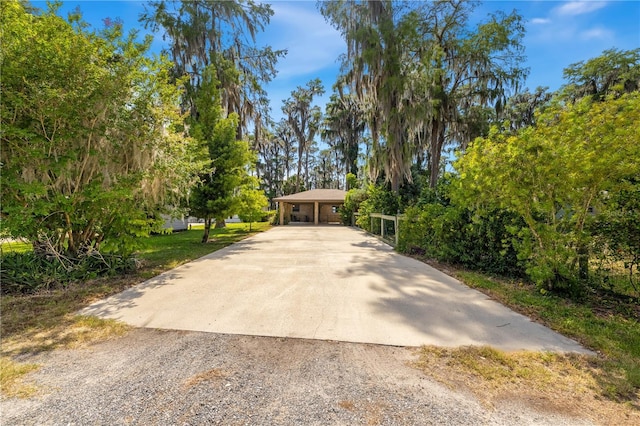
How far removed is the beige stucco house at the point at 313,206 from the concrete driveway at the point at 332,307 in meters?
16.6

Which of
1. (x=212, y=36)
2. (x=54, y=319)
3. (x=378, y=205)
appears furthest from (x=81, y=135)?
(x=212, y=36)

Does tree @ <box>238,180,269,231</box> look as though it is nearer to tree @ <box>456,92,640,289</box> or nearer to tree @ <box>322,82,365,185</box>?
tree @ <box>456,92,640,289</box>

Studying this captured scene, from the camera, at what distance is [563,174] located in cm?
391

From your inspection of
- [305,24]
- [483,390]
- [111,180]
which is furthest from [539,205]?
[305,24]

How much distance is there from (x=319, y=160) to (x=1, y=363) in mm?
43535

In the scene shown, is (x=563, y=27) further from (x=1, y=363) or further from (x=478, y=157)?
(x=1, y=363)

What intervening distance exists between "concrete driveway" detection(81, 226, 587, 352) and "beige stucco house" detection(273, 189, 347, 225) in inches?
652

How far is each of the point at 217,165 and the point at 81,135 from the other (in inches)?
214

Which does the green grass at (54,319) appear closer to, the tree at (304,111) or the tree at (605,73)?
the tree at (605,73)

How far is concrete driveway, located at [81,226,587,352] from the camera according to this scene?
3084mm

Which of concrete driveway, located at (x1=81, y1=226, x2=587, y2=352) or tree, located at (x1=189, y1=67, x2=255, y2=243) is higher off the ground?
tree, located at (x1=189, y1=67, x2=255, y2=243)

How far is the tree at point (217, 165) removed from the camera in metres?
9.97

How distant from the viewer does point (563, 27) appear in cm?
669

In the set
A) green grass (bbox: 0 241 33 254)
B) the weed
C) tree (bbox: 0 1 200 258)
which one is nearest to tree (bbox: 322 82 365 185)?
tree (bbox: 0 1 200 258)
